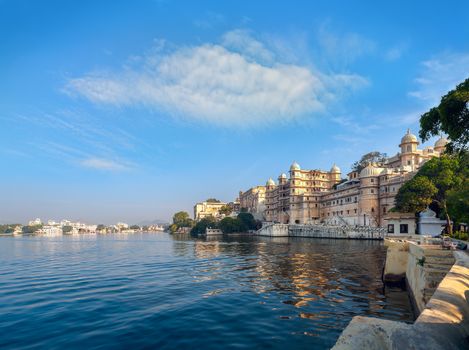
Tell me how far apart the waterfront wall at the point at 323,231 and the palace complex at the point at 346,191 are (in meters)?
8.02

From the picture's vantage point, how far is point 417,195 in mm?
50719

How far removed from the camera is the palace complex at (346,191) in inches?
3049

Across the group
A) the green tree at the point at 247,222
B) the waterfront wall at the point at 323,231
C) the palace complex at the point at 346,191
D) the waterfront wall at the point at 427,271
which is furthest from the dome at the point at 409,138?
the waterfront wall at the point at 427,271

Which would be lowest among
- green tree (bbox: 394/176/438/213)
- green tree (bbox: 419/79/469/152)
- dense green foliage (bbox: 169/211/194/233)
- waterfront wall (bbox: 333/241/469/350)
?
dense green foliage (bbox: 169/211/194/233)

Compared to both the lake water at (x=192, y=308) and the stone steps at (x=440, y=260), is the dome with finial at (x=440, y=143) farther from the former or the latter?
the stone steps at (x=440, y=260)

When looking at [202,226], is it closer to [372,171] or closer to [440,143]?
[372,171]

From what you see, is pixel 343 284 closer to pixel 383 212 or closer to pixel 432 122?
pixel 432 122

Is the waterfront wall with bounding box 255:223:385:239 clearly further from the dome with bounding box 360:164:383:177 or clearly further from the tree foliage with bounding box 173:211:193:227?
the tree foliage with bounding box 173:211:193:227

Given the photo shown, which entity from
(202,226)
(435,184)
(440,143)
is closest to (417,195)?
(435,184)

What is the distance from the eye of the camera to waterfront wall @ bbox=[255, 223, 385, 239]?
70225mm

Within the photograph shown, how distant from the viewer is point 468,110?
18531mm

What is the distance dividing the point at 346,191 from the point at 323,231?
15.3 metres

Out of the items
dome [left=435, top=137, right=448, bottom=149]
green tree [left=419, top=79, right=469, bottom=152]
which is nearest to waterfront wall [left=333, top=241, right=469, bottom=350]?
green tree [left=419, top=79, right=469, bottom=152]

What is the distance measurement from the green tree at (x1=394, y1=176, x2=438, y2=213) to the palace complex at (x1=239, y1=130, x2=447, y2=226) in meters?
18.5
